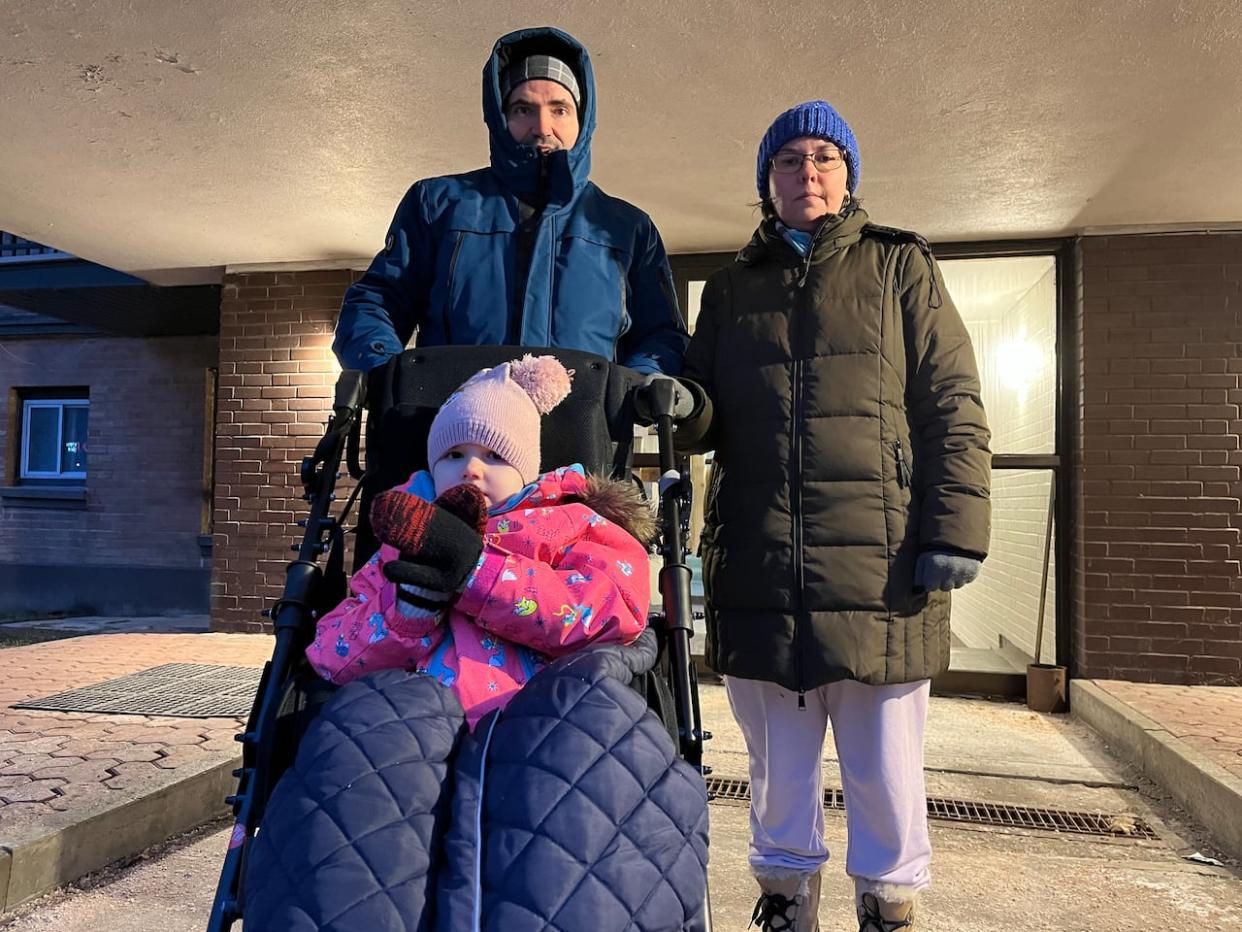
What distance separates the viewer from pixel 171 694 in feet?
14.4

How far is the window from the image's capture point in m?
9.52

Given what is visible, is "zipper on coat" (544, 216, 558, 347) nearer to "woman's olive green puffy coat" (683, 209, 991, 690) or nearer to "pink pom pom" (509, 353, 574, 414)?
"pink pom pom" (509, 353, 574, 414)

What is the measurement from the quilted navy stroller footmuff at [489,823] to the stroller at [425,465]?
25 cm

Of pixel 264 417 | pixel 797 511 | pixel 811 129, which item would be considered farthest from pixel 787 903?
pixel 264 417

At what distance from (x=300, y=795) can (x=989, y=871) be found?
2.39 metres

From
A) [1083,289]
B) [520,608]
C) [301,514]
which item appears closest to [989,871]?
[520,608]

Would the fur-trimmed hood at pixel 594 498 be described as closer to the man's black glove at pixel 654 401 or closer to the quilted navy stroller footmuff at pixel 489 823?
the man's black glove at pixel 654 401

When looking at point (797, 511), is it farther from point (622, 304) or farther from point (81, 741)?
point (81, 741)

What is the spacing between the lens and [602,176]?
14.7 ft

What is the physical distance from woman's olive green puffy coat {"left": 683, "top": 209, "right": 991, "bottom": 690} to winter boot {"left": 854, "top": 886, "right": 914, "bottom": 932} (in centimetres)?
45

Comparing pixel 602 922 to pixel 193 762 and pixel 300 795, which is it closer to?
pixel 300 795

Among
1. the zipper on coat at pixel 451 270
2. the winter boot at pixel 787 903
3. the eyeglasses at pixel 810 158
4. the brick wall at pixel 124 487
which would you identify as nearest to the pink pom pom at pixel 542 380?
the zipper on coat at pixel 451 270

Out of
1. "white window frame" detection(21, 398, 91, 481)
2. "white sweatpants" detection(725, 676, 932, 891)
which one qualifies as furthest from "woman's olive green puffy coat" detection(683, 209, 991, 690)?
"white window frame" detection(21, 398, 91, 481)

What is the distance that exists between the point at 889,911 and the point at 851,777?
27 centimetres
